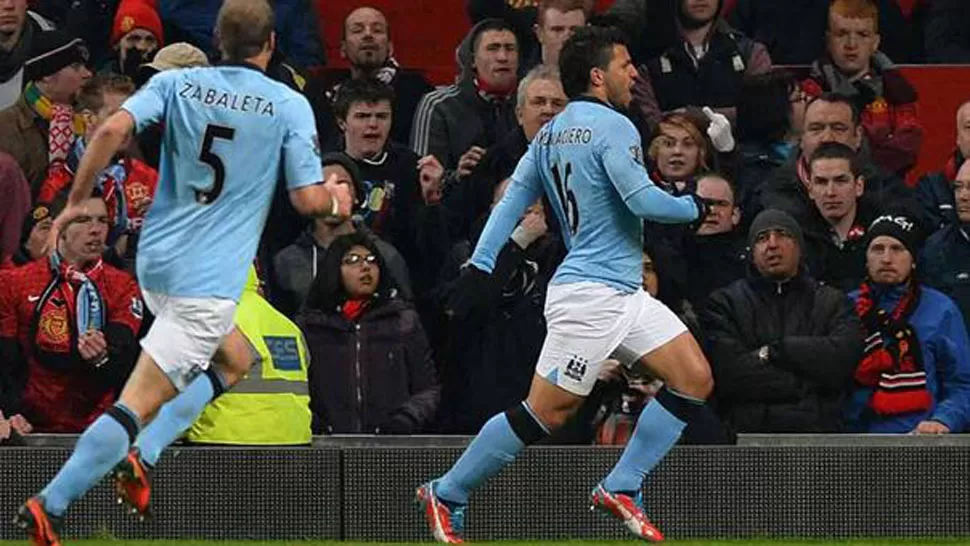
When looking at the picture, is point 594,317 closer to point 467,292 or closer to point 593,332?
point 593,332

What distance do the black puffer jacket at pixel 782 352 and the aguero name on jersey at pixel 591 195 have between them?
177 cm

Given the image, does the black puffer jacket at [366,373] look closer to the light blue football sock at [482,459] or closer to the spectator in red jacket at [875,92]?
the light blue football sock at [482,459]

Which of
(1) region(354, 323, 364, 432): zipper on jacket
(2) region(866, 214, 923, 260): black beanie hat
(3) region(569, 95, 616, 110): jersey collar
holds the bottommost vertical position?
(1) region(354, 323, 364, 432): zipper on jacket

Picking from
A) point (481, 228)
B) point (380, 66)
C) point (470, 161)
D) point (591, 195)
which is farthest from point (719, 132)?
point (591, 195)

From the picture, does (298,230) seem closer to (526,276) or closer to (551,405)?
(526,276)

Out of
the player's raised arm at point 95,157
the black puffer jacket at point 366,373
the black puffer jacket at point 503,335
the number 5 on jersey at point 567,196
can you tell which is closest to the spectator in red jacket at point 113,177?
the black puffer jacket at point 366,373

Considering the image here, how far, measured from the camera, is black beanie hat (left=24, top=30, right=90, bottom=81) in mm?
15855

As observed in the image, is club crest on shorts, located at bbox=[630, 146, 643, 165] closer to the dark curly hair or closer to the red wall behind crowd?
the dark curly hair

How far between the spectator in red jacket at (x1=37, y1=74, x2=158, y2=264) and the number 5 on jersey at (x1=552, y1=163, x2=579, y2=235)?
129 inches

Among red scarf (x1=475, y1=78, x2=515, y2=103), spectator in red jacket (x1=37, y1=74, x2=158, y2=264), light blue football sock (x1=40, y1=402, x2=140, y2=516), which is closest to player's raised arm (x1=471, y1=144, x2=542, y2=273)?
light blue football sock (x1=40, y1=402, x2=140, y2=516)

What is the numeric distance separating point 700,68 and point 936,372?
2764 mm

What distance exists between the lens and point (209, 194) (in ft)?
36.0

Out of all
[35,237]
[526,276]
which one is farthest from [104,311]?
[526,276]

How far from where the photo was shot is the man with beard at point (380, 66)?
16.2m
